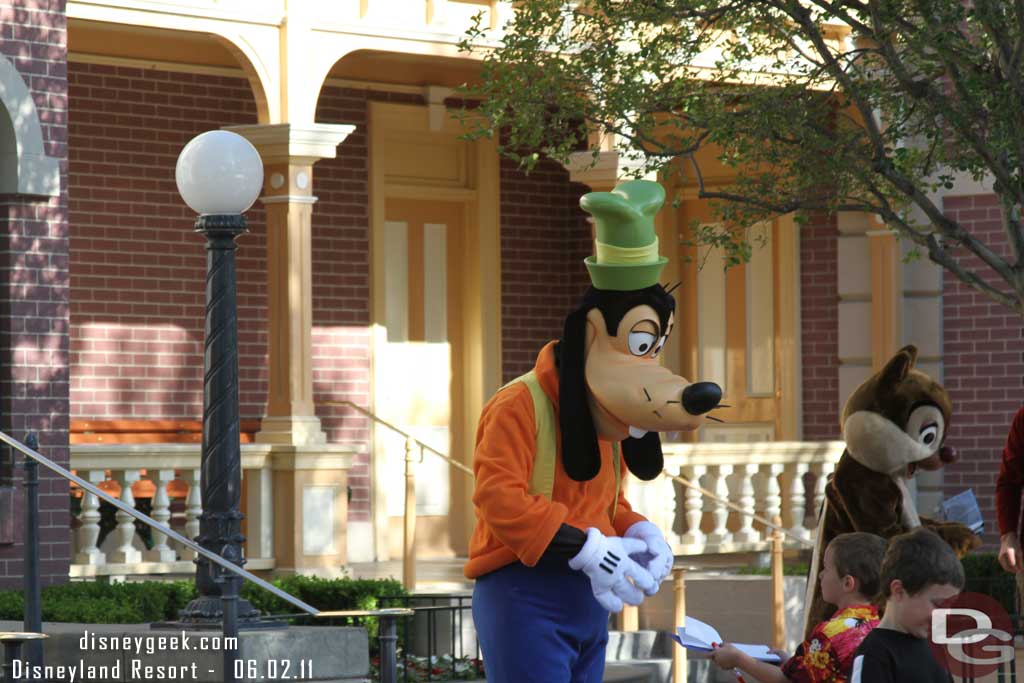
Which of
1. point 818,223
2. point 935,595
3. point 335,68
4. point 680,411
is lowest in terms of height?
point 935,595

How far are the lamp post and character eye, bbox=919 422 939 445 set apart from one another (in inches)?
121

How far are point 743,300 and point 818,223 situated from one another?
921 mm

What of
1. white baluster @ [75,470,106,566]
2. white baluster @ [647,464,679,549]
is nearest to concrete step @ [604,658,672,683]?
white baluster @ [647,464,679,549]

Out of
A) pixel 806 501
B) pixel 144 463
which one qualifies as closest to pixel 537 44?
pixel 144 463

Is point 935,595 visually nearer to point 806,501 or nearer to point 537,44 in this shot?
point 537,44

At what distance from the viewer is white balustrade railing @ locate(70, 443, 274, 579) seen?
11164 mm

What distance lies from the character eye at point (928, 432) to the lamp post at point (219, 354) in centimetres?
307

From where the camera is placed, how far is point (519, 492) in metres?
5.16

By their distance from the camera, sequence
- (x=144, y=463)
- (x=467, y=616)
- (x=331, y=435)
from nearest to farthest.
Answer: (x=467, y=616), (x=144, y=463), (x=331, y=435)

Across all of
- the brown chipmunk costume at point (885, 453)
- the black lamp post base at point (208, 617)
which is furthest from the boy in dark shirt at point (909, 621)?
the brown chipmunk costume at point (885, 453)

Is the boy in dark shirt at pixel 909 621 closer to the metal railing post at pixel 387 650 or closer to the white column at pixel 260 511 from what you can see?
the metal railing post at pixel 387 650

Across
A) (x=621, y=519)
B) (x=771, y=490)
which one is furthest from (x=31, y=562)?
(x=771, y=490)

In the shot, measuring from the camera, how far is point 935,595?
14.8 ft

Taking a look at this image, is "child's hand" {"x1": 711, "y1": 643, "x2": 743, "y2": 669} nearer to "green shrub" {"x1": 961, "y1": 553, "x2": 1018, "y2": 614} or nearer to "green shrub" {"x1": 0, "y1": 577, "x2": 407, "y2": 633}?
"green shrub" {"x1": 0, "y1": 577, "x2": 407, "y2": 633}
